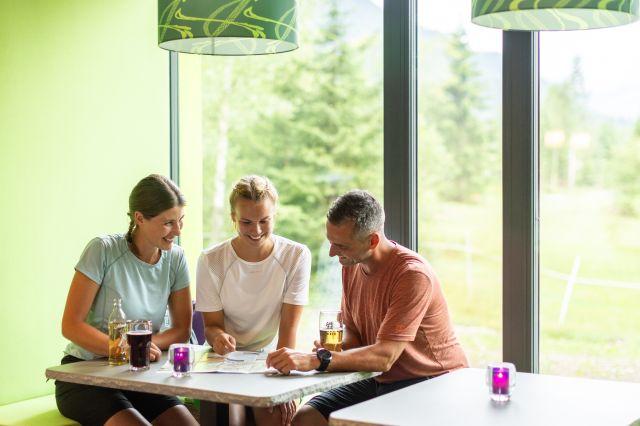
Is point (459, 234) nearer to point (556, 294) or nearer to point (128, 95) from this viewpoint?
point (556, 294)

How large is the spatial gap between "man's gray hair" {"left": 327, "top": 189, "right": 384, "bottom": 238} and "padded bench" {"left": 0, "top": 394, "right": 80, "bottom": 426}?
Result: 125 centimetres

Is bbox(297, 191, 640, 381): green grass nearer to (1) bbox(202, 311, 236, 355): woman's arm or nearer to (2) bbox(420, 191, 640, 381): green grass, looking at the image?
(2) bbox(420, 191, 640, 381): green grass

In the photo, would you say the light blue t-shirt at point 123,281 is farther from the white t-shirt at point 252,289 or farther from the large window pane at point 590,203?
the large window pane at point 590,203

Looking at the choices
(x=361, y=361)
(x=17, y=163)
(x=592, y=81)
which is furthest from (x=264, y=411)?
(x=592, y=81)

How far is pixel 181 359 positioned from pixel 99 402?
51 centimetres

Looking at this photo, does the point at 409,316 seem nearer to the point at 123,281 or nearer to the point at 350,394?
the point at 350,394

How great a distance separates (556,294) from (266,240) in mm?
1186

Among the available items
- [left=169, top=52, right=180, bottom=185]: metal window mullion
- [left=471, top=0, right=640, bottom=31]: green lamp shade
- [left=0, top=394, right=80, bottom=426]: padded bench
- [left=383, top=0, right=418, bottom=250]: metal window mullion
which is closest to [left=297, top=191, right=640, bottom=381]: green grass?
[left=383, top=0, right=418, bottom=250]: metal window mullion

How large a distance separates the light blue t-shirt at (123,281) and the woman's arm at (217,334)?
0.62 ft

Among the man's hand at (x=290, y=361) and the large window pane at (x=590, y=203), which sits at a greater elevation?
the large window pane at (x=590, y=203)

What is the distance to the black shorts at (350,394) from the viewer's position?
3.36 metres

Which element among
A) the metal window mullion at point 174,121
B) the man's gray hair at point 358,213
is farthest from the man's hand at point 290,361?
the metal window mullion at point 174,121

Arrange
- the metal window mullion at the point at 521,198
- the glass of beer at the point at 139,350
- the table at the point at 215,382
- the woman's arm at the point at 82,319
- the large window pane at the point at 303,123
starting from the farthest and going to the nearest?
the large window pane at the point at 303,123 < the metal window mullion at the point at 521,198 < the woman's arm at the point at 82,319 < the glass of beer at the point at 139,350 < the table at the point at 215,382

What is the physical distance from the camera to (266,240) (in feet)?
11.9
